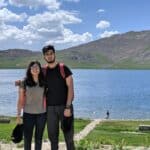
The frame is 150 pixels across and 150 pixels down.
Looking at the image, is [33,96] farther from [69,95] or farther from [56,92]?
[69,95]

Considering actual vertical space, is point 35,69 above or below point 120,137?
above

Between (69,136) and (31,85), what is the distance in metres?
1.37

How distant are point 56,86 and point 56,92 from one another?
5.0 inches

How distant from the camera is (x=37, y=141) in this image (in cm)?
1040

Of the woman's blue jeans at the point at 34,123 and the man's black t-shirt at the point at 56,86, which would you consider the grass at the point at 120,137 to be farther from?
the man's black t-shirt at the point at 56,86

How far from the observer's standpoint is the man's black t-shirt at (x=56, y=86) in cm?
995

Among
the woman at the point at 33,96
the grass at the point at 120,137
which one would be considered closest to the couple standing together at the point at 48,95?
the woman at the point at 33,96

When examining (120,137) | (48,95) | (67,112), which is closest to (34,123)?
(48,95)

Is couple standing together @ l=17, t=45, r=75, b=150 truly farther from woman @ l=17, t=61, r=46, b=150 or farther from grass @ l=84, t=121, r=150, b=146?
grass @ l=84, t=121, r=150, b=146

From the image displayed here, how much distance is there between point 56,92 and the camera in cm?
1000

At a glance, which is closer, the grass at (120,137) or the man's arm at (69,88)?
the man's arm at (69,88)

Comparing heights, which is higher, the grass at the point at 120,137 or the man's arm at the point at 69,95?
the man's arm at the point at 69,95

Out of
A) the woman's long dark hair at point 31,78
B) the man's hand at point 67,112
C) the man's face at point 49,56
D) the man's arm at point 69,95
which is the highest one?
the man's face at point 49,56

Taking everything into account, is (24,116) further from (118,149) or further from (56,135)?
(118,149)
